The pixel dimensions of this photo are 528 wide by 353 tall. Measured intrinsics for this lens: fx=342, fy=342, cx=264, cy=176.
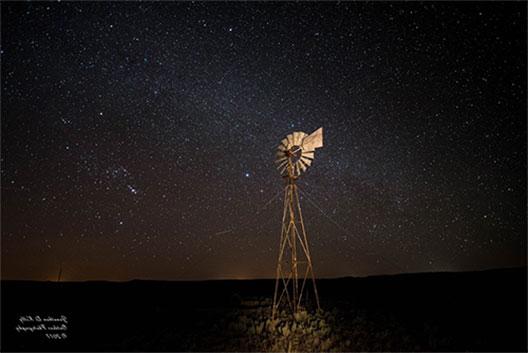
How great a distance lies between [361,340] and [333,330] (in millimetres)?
916

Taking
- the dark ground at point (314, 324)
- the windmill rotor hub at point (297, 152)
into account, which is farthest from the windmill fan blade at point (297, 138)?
the dark ground at point (314, 324)

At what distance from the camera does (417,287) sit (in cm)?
1520

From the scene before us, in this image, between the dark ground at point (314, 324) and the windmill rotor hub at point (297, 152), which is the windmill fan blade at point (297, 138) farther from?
the dark ground at point (314, 324)

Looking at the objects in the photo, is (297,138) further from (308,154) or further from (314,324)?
(314,324)

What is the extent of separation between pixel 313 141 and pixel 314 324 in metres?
5.45

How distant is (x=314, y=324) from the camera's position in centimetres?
1003

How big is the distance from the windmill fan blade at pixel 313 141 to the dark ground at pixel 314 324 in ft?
17.2

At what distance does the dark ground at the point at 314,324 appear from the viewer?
878 cm

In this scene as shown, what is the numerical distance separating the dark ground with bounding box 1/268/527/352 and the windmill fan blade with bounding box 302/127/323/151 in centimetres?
525

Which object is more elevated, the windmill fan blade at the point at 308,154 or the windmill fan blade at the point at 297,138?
the windmill fan blade at the point at 297,138

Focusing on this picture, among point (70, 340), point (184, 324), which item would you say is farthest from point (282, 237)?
point (70, 340)

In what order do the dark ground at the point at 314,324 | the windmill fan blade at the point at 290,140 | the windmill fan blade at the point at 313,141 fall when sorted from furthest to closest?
the windmill fan blade at the point at 290,140 < the windmill fan blade at the point at 313,141 < the dark ground at the point at 314,324

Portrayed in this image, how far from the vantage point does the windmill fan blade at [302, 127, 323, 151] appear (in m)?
10.5

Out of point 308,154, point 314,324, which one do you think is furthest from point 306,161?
point 314,324
